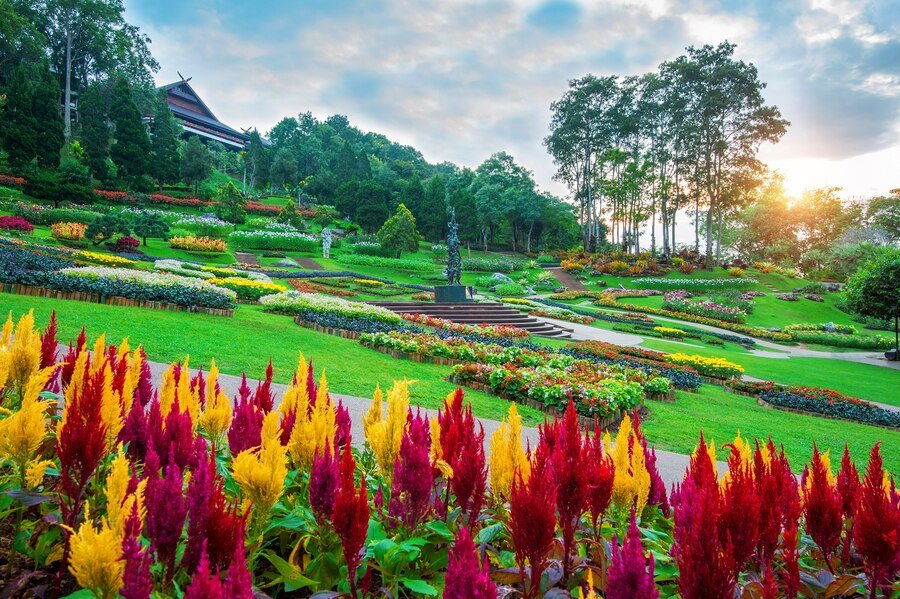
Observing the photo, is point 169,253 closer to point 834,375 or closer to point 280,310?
point 280,310

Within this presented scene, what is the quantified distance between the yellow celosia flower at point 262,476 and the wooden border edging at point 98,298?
34.5ft

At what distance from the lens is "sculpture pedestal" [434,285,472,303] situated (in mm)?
20531

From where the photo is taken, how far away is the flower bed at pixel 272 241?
106 feet

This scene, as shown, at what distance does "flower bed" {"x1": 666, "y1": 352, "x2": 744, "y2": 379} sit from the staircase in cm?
443

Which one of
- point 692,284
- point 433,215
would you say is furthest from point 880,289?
point 433,215

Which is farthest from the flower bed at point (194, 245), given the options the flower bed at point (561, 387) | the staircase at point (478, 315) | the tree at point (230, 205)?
the flower bed at point (561, 387)

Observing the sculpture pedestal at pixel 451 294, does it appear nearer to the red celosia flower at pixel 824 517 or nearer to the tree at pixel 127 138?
the red celosia flower at pixel 824 517

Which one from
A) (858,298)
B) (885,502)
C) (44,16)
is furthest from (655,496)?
(44,16)

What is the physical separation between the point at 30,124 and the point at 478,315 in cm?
3593

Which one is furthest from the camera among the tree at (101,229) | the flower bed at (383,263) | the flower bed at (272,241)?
the flower bed at (383,263)

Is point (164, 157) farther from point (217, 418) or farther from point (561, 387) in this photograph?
point (217, 418)

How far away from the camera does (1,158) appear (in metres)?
35.3

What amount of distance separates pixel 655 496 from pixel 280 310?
12476mm

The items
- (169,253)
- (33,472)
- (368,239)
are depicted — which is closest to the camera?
(33,472)
